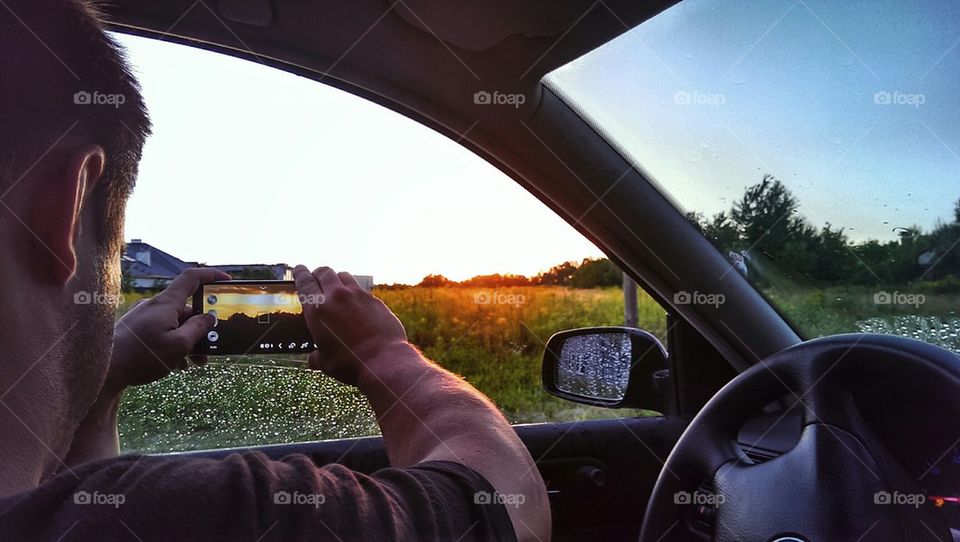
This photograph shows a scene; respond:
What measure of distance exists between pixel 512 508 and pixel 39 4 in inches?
37.7

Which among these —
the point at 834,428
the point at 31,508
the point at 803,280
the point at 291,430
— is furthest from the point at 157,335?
the point at 803,280

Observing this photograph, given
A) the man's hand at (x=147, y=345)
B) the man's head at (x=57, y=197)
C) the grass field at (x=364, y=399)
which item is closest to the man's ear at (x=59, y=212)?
the man's head at (x=57, y=197)

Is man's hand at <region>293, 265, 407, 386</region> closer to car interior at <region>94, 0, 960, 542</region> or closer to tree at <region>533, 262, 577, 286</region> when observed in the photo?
car interior at <region>94, 0, 960, 542</region>

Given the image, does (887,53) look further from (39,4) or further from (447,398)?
(39,4)

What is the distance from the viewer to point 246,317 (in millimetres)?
1813

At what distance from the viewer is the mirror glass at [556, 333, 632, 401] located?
250 cm

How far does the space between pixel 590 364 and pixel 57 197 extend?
180cm

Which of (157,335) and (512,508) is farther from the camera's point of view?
(157,335)

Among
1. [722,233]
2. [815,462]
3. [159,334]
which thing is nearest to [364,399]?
[159,334]

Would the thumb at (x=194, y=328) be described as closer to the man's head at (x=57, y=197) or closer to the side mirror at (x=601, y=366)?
the man's head at (x=57, y=197)

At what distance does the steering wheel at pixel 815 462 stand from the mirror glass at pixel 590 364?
2.96 feet

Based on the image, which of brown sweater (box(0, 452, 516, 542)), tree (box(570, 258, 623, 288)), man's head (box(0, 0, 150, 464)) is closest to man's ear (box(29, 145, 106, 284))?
man's head (box(0, 0, 150, 464))

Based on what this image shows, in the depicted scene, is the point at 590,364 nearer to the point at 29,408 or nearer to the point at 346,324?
the point at 346,324

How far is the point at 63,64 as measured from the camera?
1.06 meters
